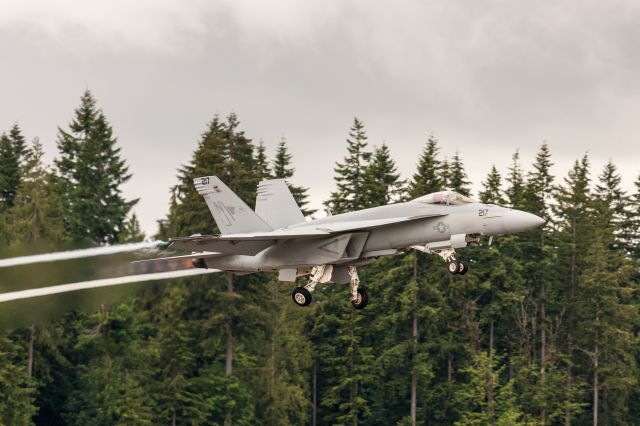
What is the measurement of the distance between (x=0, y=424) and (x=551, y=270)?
40.0 meters

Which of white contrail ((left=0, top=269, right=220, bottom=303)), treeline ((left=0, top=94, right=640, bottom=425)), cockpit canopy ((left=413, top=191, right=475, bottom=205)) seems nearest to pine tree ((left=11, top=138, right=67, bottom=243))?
Result: treeline ((left=0, top=94, right=640, bottom=425))

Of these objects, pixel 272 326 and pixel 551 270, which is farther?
pixel 551 270

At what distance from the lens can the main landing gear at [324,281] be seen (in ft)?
110

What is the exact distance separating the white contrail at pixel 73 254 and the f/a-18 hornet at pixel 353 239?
1758 millimetres

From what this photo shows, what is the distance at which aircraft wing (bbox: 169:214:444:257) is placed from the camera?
33250 millimetres

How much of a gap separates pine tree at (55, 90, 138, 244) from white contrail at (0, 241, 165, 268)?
165 feet

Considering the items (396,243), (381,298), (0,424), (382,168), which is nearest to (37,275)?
(396,243)

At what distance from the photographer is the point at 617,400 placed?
282ft

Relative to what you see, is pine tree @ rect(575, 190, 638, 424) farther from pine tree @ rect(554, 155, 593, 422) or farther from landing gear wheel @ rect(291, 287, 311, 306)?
landing gear wheel @ rect(291, 287, 311, 306)

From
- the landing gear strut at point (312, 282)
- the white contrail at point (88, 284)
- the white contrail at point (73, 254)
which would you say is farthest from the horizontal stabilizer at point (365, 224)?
the white contrail at point (88, 284)

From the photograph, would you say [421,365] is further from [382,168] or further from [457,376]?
[382,168]

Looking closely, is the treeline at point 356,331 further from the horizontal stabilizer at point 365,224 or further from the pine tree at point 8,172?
the horizontal stabilizer at point 365,224

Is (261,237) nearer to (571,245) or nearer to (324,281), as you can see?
(324,281)

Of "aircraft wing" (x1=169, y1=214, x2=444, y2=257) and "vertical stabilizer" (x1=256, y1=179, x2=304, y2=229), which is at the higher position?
"vertical stabilizer" (x1=256, y1=179, x2=304, y2=229)
